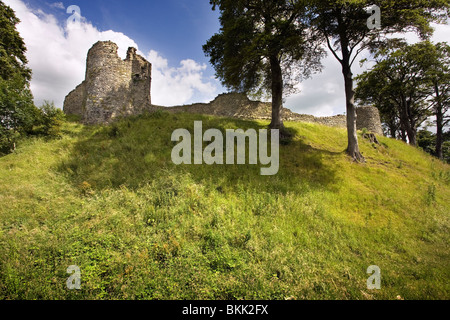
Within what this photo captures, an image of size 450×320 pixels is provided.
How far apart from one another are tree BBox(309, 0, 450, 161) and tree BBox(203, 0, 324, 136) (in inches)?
42.6

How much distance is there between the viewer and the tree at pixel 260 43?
10.6 meters

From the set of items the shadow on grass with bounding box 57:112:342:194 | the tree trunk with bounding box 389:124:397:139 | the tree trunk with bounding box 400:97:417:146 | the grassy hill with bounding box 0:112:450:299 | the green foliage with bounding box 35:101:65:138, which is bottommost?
the grassy hill with bounding box 0:112:450:299

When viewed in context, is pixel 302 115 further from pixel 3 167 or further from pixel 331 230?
pixel 3 167

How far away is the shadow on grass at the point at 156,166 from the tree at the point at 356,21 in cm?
422

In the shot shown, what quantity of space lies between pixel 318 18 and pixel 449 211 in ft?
38.2

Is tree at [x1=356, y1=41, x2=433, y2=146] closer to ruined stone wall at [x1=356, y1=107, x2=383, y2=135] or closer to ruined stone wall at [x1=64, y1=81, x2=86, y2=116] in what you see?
ruined stone wall at [x1=356, y1=107, x2=383, y2=135]

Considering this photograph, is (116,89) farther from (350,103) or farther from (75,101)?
(350,103)

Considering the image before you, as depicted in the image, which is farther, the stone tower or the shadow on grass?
the stone tower

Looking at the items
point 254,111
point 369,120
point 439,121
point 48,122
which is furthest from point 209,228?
point 439,121

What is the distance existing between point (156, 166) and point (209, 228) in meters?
4.42

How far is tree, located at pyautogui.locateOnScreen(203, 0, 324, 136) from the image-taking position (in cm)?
1062

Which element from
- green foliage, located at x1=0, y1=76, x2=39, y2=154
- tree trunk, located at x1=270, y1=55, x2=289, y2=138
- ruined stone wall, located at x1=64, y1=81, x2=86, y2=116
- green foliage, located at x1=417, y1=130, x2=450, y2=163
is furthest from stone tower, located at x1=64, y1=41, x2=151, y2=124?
green foliage, located at x1=417, y1=130, x2=450, y2=163

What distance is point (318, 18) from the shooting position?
33.9 feet
